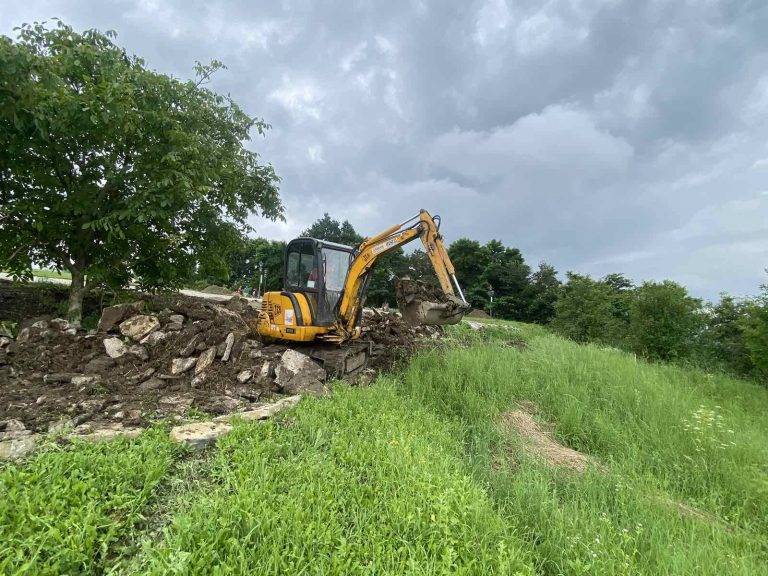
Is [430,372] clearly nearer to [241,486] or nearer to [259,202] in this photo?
[241,486]

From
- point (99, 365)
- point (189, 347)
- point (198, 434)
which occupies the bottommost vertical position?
point (198, 434)

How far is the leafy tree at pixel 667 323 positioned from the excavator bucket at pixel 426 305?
8.06 m

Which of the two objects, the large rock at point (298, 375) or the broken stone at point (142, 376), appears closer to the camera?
the large rock at point (298, 375)

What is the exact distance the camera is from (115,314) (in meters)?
7.50

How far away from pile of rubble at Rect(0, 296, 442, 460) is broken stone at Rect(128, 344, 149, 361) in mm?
14

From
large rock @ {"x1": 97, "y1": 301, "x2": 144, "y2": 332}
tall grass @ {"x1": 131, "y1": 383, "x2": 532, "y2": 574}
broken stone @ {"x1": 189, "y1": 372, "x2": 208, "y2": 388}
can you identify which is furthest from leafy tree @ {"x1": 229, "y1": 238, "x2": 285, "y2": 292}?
tall grass @ {"x1": 131, "y1": 383, "x2": 532, "y2": 574}

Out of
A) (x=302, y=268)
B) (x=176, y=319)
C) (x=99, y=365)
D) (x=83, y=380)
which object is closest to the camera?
(x=83, y=380)

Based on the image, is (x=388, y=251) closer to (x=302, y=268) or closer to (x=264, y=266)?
(x=302, y=268)

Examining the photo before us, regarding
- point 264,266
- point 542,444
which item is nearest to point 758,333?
point 542,444

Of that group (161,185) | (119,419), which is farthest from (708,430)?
(161,185)

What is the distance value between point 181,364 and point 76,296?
3.19 meters

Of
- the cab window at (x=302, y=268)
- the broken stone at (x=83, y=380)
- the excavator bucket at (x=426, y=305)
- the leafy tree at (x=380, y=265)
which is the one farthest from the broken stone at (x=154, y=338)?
the leafy tree at (x=380, y=265)

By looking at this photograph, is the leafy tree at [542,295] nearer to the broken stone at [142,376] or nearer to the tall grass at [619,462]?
the tall grass at [619,462]

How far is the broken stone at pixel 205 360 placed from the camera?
629 cm
